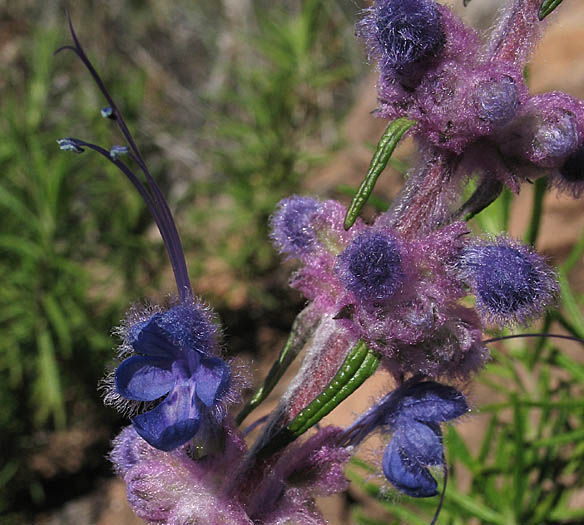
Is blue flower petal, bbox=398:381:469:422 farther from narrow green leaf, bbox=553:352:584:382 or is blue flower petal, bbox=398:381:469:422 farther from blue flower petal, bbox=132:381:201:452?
narrow green leaf, bbox=553:352:584:382

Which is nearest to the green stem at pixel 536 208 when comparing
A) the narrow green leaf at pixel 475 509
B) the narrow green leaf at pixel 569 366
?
the narrow green leaf at pixel 569 366

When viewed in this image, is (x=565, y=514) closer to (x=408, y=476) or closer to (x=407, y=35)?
(x=408, y=476)

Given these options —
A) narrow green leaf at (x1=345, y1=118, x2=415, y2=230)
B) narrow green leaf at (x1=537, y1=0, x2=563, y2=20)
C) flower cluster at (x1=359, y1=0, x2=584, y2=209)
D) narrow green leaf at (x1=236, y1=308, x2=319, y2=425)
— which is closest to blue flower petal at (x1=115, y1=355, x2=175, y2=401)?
narrow green leaf at (x1=236, y1=308, x2=319, y2=425)

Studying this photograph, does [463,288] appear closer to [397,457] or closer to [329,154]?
[397,457]

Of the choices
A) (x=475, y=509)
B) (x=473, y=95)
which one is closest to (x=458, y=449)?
(x=475, y=509)

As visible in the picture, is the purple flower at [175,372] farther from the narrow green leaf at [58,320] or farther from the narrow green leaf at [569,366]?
the narrow green leaf at [58,320]

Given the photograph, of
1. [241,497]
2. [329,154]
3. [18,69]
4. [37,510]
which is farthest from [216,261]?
[241,497]
